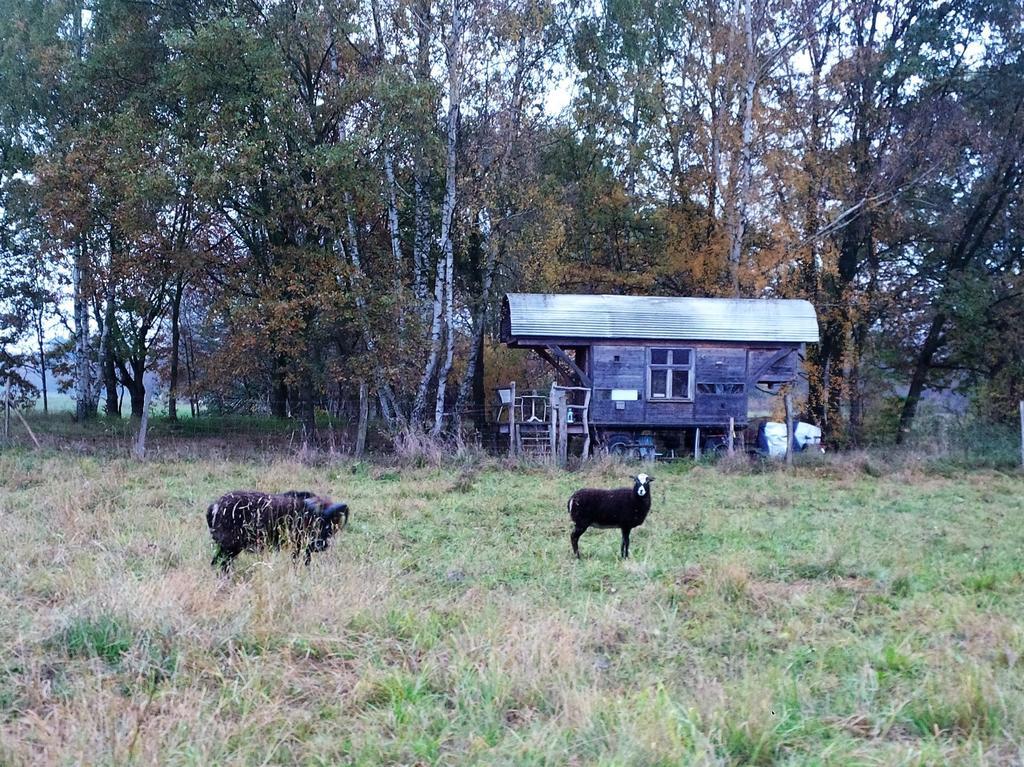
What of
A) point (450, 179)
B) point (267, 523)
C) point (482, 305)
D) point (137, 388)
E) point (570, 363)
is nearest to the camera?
point (267, 523)

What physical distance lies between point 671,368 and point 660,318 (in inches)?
53.8

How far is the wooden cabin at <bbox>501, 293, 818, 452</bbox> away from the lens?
22156 millimetres

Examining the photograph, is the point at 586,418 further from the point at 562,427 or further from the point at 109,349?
the point at 109,349

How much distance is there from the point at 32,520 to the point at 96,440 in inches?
492

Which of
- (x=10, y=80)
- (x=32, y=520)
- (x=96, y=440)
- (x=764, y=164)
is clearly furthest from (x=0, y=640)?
(x=10, y=80)

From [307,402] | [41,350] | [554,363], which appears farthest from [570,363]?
[41,350]

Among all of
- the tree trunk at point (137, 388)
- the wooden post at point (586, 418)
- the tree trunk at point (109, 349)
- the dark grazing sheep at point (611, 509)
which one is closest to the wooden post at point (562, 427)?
the wooden post at point (586, 418)

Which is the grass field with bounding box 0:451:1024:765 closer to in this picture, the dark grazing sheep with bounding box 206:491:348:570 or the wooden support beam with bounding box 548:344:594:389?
the dark grazing sheep with bounding box 206:491:348:570

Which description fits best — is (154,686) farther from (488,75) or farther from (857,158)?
(857,158)

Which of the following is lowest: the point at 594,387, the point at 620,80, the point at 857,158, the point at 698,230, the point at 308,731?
the point at 308,731

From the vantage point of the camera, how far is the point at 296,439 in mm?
21734

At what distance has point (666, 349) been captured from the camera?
22.6 meters

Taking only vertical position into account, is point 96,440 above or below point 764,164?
below

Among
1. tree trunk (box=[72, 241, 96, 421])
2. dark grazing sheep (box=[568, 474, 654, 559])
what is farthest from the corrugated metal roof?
→ tree trunk (box=[72, 241, 96, 421])
